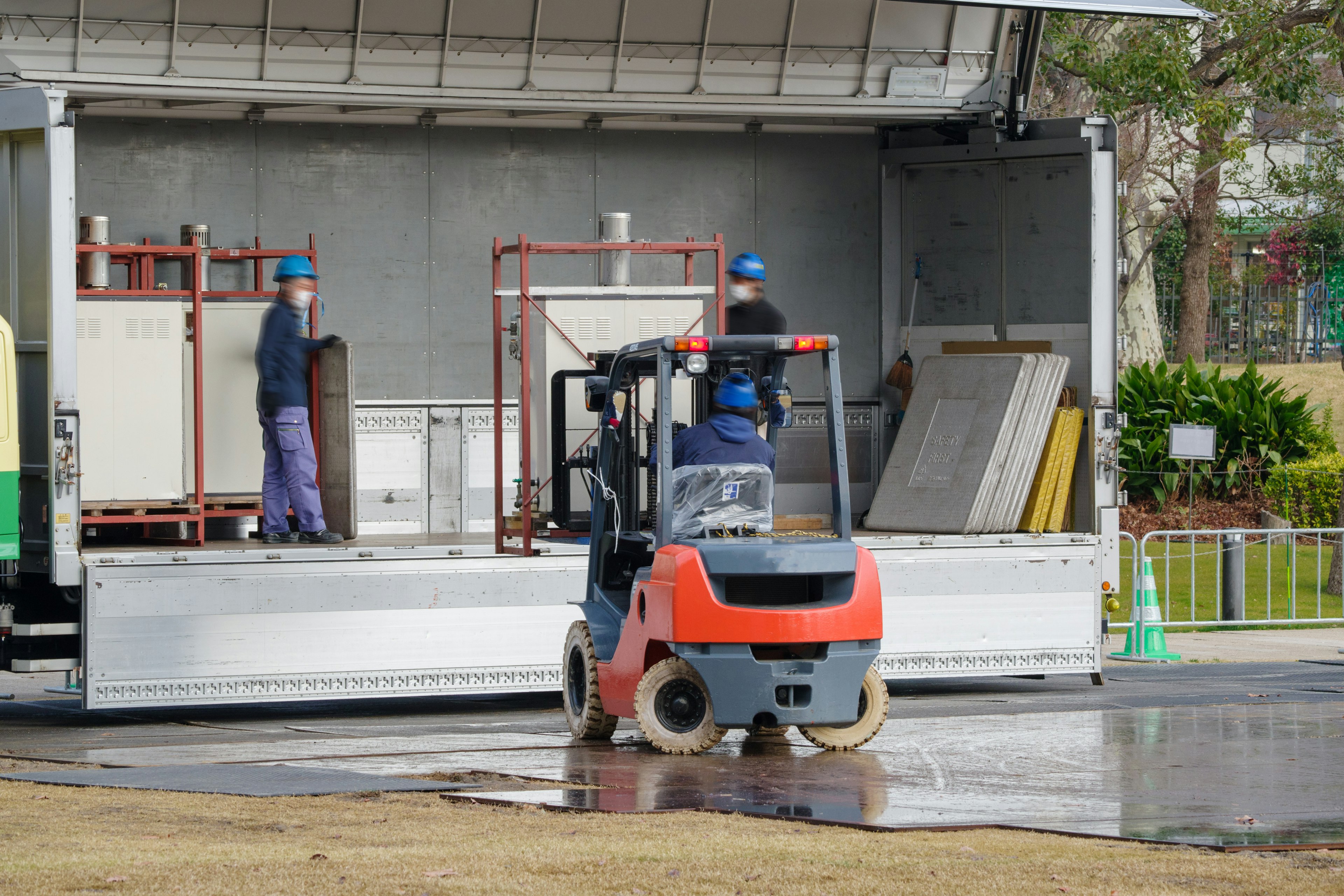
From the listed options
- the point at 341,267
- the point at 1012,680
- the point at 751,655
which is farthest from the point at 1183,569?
the point at 751,655

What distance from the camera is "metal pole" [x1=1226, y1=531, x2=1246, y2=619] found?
1728 cm

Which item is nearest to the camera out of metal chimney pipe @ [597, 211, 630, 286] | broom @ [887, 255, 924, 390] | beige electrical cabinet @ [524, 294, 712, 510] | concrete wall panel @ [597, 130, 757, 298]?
beige electrical cabinet @ [524, 294, 712, 510]

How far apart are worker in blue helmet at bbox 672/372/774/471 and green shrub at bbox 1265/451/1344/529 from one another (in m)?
17.9

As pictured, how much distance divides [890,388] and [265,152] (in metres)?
5.23

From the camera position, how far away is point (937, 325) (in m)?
14.4

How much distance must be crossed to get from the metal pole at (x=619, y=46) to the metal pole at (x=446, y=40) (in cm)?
121

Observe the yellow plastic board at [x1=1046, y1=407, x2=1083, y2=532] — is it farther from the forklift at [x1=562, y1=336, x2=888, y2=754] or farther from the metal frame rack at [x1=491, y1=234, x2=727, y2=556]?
the forklift at [x1=562, y1=336, x2=888, y2=754]

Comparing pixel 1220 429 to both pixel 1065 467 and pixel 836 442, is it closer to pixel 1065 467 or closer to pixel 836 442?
pixel 1065 467

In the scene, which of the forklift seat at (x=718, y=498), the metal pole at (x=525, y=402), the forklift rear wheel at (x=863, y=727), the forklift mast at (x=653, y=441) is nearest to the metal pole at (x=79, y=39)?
the metal pole at (x=525, y=402)

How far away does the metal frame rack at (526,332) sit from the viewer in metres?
11.2

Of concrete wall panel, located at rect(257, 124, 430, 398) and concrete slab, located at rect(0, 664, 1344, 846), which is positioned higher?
concrete wall panel, located at rect(257, 124, 430, 398)

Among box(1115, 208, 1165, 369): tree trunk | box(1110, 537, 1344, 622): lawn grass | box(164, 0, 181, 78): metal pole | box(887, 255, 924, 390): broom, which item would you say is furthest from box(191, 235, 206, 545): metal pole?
box(1115, 208, 1165, 369): tree trunk

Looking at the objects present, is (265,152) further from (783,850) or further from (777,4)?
(783,850)

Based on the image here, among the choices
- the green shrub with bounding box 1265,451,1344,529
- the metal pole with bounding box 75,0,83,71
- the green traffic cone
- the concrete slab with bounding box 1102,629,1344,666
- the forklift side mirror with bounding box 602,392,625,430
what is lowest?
the concrete slab with bounding box 1102,629,1344,666
